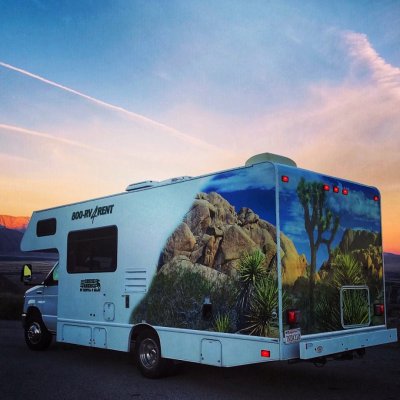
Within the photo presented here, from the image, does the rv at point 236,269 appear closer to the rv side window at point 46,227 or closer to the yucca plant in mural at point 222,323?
the yucca plant in mural at point 222,323

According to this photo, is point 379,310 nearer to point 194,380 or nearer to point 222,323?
point 222,323

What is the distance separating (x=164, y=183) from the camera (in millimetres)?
8516

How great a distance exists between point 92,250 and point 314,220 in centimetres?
440

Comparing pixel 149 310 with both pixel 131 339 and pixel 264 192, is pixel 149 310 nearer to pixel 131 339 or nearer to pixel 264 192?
pixel 131 339

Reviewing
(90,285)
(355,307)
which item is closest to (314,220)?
(355,307)

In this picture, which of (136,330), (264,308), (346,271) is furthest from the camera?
(136,330)

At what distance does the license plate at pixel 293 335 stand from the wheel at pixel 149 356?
2.41 metres

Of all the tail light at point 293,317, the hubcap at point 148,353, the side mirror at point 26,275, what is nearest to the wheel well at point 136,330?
Result: the hubcap at point 148,353

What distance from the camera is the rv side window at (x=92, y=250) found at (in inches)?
363

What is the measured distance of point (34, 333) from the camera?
11477 millimetres

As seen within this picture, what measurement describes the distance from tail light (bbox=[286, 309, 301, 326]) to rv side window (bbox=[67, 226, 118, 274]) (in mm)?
3643

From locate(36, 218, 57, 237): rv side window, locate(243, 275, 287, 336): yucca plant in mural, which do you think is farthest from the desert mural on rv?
locate(36, 218, 57, 237): rv side window

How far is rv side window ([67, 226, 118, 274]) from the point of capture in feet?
30.3

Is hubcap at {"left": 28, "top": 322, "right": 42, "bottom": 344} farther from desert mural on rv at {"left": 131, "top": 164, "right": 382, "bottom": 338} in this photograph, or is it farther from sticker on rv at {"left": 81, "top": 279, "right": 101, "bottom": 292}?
desert mural on rv at {"left": 131, "top": 164, "right": 382, "bottom": 338}
